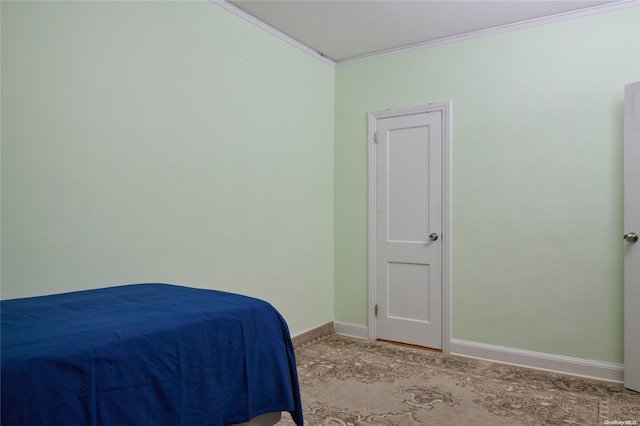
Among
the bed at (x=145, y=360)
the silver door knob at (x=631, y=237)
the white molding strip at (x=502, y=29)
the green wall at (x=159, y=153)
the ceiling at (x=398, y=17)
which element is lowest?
the bed at (x=145, y=360)

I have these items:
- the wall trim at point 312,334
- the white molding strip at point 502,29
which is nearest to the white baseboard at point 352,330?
the wall trim at point 312,334

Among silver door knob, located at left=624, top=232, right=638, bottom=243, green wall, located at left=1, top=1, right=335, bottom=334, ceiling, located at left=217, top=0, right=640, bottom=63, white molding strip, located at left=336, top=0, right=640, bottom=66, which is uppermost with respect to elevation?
ceiling, located at left=217, top=0, right=640, bottom=63

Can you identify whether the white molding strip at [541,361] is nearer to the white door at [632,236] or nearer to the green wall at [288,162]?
the green wall at [288,162]

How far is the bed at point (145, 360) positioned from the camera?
131 cm

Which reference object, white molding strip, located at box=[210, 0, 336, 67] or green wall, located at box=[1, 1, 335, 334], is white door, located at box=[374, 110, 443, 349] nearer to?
green wall, located at box=[1, 1, 335, 334]

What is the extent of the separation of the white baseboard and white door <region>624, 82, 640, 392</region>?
2079 mm

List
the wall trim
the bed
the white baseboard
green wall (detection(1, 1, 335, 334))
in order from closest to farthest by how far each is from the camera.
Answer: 1. the bed
2. green wall (detection(1, 1, 335, 334))
3. the wall trim
4. the white baseboard

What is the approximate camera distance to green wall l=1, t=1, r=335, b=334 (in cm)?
218

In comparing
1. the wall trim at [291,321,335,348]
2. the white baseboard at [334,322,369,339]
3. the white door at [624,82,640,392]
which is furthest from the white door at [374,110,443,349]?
the white door at [624,82,640,392]

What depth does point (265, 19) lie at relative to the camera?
3.57 metres

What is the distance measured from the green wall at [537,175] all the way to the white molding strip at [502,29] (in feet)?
0.15

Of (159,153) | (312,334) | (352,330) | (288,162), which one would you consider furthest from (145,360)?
(352,330)

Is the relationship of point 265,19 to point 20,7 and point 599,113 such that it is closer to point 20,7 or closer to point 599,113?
point 20,7

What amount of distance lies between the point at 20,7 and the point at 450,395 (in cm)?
323
